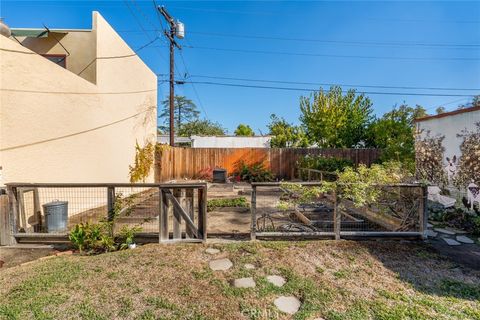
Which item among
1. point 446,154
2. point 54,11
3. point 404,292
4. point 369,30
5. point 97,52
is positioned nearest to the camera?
point 404,292

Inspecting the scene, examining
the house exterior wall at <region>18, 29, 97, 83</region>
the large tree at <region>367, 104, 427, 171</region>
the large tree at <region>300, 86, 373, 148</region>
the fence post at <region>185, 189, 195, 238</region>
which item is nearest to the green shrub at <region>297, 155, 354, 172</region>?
the large tree at <region>367, 104, 427, 171</region>

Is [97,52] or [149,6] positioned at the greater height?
[149,6]

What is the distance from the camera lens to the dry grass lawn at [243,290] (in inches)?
91.0

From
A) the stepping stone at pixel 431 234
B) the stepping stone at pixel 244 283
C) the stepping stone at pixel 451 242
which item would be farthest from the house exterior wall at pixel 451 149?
the stepping stone at pixel 244 283

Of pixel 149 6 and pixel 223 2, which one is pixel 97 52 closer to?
pixel 149 6

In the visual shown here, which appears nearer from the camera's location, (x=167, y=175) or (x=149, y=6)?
(x=149, y=6)

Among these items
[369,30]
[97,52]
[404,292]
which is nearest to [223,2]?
[97,52]

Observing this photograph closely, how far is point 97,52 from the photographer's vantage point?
7.14 m

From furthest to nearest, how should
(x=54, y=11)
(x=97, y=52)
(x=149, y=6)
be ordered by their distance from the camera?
(x=149, y=6) → (x=54, y=11) → (x=97, y=52)

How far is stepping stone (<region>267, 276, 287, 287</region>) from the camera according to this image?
2805 millimetres

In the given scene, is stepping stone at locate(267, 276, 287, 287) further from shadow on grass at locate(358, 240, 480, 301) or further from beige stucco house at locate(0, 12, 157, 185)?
beige stucco house at locate(0, 12, 157, 185)

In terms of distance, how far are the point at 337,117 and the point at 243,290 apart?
15.2 m

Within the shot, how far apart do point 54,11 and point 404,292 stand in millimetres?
11164

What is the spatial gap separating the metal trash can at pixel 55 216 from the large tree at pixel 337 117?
48.5ft
